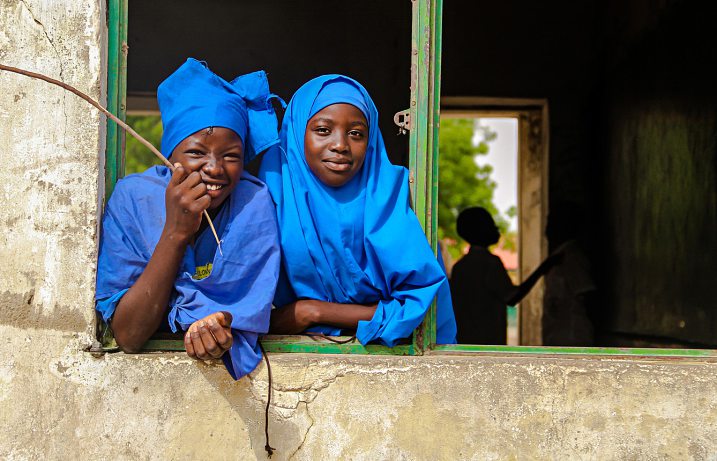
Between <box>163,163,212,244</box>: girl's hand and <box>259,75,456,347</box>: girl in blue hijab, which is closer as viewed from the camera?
<box>163,163,212,244</box>: girl's hand

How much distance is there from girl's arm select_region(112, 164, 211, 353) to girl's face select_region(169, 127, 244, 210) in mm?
86

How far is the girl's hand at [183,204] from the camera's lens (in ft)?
7.98

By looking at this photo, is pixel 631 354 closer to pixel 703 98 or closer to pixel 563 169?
pixel 703 98

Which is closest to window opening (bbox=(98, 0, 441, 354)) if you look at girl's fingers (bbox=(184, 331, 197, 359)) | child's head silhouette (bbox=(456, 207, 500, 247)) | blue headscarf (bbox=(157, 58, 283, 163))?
child's head silhouette (bbox=(456, 207, 500, 247))

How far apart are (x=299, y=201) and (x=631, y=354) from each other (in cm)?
121

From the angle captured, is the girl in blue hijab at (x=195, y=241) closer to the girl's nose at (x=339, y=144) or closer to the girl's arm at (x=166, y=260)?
the girl's arm at (x=166, y=260)

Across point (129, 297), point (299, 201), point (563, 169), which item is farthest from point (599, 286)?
point (129, 297)

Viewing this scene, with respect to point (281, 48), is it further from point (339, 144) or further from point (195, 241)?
point (195, 241)

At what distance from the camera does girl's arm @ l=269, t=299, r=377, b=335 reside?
2738 mm

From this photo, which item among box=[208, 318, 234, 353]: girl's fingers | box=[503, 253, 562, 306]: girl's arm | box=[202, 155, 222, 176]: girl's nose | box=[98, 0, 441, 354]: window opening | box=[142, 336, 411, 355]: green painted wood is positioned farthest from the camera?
box=[98, 0, 441, 354]: window opening

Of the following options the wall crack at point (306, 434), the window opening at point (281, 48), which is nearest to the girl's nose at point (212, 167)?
the wall crack at point (306, 434)

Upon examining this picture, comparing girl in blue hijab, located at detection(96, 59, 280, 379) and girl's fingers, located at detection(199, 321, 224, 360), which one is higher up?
girl in blue hijab, located at detection(96, 59, 280, 379)

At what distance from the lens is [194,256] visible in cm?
268

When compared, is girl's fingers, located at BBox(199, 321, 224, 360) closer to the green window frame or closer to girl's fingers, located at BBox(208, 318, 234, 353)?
girl's fingers, located at BBox(208, 318, 234, 353)
